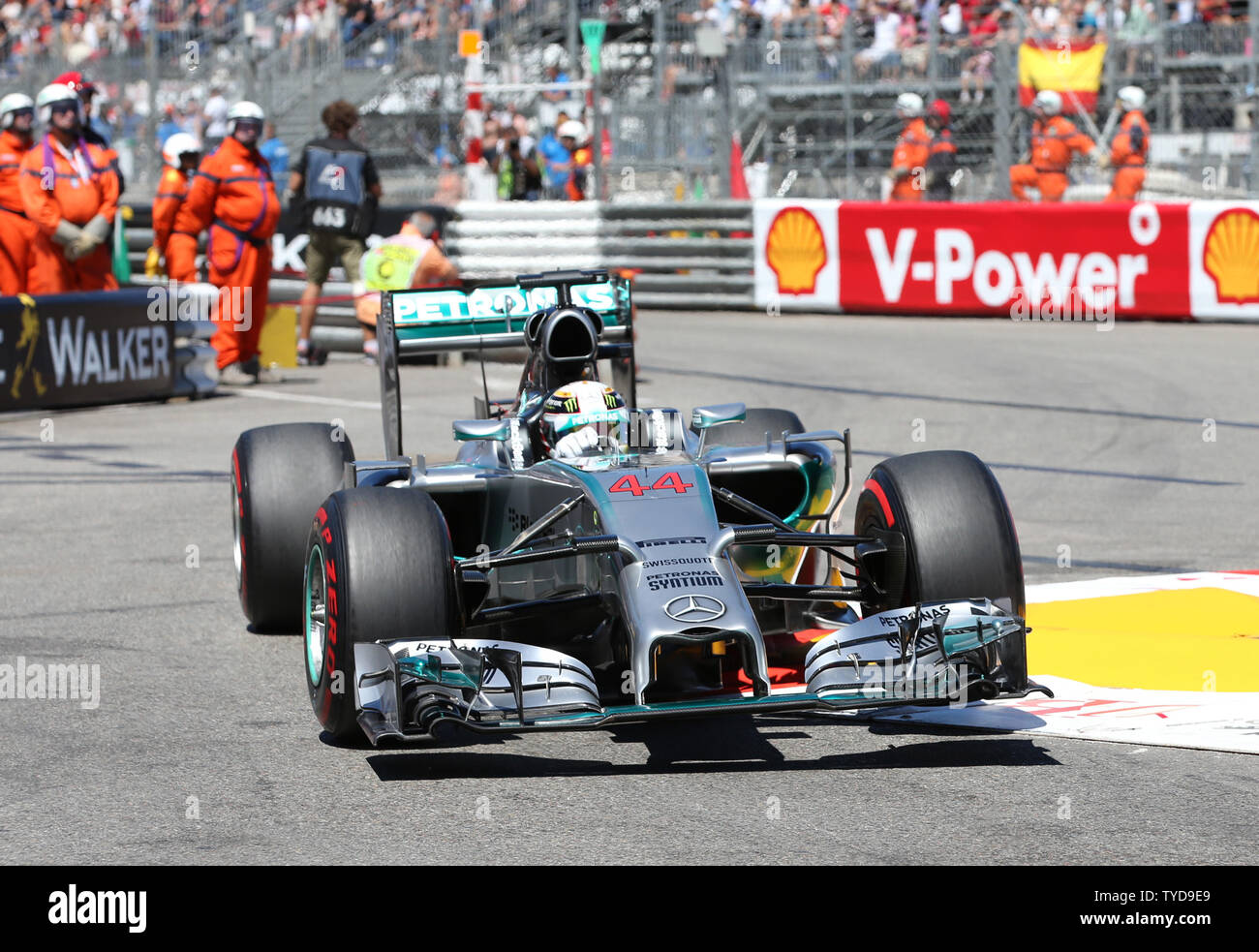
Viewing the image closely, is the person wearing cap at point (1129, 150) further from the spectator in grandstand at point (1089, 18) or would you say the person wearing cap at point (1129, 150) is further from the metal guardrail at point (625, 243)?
the metal guardrail at point (625, 243)

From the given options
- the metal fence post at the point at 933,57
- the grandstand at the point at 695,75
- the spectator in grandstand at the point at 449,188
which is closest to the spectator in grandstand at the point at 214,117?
the grandstand at the point at 695,75

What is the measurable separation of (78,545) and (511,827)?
16.2 feet

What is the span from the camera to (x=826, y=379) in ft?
51.1

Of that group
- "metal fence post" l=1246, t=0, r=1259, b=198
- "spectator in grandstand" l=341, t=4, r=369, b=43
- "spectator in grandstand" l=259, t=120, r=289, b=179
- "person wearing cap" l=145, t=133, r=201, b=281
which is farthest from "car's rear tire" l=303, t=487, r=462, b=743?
"spectator in grandstand" l=341, t=4, r=369, b=43

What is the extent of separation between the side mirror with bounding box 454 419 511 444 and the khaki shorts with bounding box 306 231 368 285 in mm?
9801

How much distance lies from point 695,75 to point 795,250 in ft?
13.5

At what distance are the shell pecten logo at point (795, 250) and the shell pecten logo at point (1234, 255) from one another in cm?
402

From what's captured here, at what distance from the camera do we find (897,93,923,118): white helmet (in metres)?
21.6

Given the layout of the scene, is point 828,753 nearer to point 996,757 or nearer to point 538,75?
point 996,757

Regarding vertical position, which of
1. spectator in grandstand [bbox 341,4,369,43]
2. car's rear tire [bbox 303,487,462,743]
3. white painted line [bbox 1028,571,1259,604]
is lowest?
white painted line [bbox 1028,571,1259,604]

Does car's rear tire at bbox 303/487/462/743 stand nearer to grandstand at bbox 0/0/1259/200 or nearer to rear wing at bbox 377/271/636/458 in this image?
rear wing at bbox 377/271/636/458

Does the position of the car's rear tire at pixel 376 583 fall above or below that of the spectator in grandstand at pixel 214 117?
below

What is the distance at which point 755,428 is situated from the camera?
26.8 feet

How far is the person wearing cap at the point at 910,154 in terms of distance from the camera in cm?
2084
